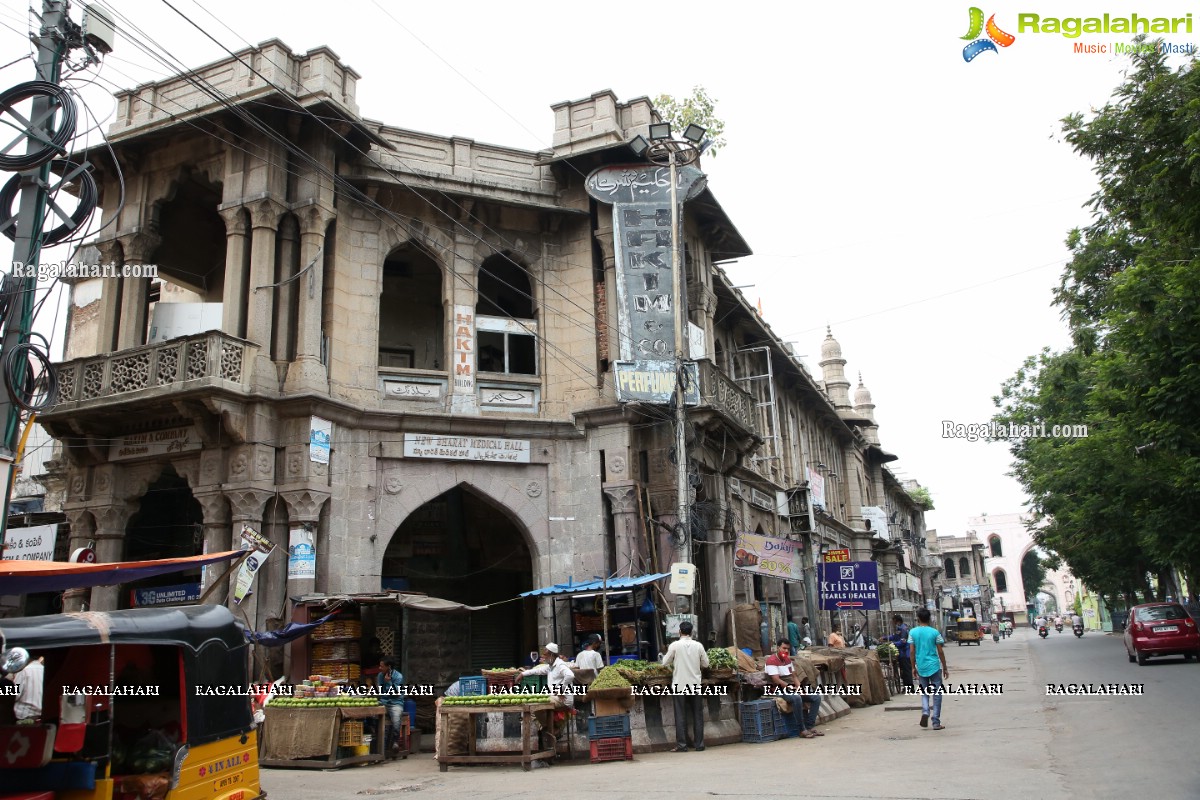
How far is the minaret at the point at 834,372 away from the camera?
44.1 metres

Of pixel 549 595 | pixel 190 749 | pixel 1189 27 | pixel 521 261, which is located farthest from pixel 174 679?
pixel 1189 27

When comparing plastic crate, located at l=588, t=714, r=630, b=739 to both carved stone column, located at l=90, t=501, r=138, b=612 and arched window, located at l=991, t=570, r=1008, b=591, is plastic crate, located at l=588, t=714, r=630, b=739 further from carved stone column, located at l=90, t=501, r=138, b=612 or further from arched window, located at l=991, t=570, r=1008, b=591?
arched window, located at l=991, t=570, r=1008, b=591

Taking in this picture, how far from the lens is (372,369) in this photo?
54.6 feet

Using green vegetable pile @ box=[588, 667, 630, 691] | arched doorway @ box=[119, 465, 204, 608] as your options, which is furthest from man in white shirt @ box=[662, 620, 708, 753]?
arched doorway @ box=[119, 465, 204, 608]

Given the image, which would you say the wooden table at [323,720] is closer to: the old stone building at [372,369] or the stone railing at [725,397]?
the old stone building at [372,369]

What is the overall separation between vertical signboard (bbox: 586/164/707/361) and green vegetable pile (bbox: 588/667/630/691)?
23.8 feet

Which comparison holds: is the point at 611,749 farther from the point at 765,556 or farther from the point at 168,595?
the point at 765,556

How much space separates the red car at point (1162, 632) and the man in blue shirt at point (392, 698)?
695 inches

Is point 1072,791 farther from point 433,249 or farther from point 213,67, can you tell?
point 213,67

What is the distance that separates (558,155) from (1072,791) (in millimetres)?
14354

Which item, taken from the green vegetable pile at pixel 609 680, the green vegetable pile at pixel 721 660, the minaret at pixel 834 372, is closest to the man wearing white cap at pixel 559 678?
the green vegetable pile at pixel 609 680

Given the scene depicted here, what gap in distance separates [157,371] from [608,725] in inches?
368

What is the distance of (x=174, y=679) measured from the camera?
7047mm

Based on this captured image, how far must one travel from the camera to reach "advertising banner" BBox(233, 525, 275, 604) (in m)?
13.9
